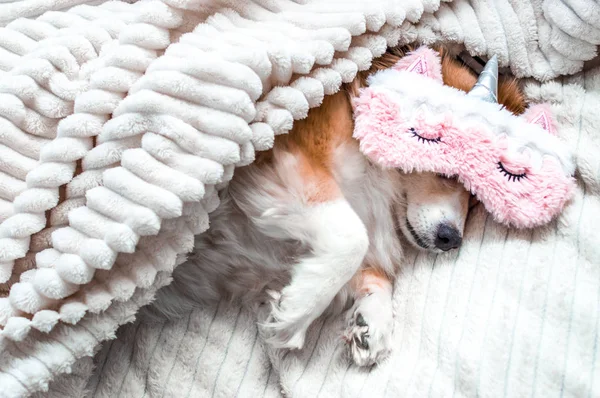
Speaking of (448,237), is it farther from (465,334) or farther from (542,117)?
(542,117)

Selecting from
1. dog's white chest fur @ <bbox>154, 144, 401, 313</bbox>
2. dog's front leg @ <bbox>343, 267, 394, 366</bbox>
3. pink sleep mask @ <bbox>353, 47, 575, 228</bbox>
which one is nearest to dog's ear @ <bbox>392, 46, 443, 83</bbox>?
pink sleep mask @ <bbox>353, 47, 575, 228</bbox>

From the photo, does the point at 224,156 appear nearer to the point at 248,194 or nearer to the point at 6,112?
the point at 248,194

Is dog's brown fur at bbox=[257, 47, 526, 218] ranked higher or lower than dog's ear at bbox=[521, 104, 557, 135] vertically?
lower

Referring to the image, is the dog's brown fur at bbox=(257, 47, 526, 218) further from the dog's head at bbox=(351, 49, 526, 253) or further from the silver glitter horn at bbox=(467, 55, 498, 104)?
the silver glitter horn at bbox=(467, 55, 498, 104)

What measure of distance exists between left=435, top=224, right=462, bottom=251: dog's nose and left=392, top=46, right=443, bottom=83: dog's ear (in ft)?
1.20

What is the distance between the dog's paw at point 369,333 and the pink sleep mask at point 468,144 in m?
0.36

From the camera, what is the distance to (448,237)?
1.39 m

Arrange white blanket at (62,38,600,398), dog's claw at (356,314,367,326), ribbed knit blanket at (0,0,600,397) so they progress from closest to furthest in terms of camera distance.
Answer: ribbed knit blanket at (0,0,600,397) < white blanket at (62,38,600,398) < dog's claw at (356,314,367,326)

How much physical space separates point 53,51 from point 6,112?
17cm

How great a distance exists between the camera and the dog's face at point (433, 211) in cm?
141

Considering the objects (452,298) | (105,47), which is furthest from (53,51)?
(452,298)

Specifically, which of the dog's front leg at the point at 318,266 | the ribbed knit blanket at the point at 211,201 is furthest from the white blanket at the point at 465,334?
the dog's front leg at the point at 318,266

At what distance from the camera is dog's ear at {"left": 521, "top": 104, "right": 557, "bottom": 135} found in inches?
55.9

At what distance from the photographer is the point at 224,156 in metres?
1.13
